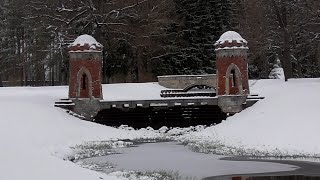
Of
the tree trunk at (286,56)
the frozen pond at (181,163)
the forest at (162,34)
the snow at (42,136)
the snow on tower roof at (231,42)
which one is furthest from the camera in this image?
the forest at (162,34)

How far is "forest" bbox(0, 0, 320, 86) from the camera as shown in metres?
35.5

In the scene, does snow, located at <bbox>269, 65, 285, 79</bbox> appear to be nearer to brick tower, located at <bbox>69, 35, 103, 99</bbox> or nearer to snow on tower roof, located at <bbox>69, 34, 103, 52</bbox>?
brick tower, located at <bbox>69, 35, 103, 99</bbox>

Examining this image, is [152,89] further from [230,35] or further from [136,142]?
[136,142]

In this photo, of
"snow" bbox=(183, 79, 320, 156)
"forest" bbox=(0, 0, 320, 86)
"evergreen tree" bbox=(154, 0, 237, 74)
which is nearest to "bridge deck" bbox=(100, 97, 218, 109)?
"snow" bbox=(183, 79, 320, 156)

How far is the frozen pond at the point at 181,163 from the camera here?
49.1 feet

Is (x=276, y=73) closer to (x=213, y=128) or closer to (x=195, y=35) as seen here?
(x=195, y=35)

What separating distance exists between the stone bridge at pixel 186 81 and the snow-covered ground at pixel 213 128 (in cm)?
809

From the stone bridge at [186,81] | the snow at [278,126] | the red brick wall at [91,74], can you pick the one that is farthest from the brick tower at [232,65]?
the stone bridge at [186,81]

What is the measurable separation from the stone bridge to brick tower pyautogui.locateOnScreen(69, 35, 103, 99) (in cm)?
1140

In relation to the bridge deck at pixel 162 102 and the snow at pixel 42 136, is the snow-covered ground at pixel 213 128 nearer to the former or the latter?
the snow at pixel 42 136

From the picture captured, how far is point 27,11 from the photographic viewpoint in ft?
139

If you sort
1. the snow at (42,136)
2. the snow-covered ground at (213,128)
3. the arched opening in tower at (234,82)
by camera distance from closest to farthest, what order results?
the snow at (42,136)
the snow-covered ground at (213,128)
the arched opening in tower at (234,82)

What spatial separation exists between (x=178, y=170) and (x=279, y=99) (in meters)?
12.6

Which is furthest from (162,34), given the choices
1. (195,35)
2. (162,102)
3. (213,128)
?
(213,128)
